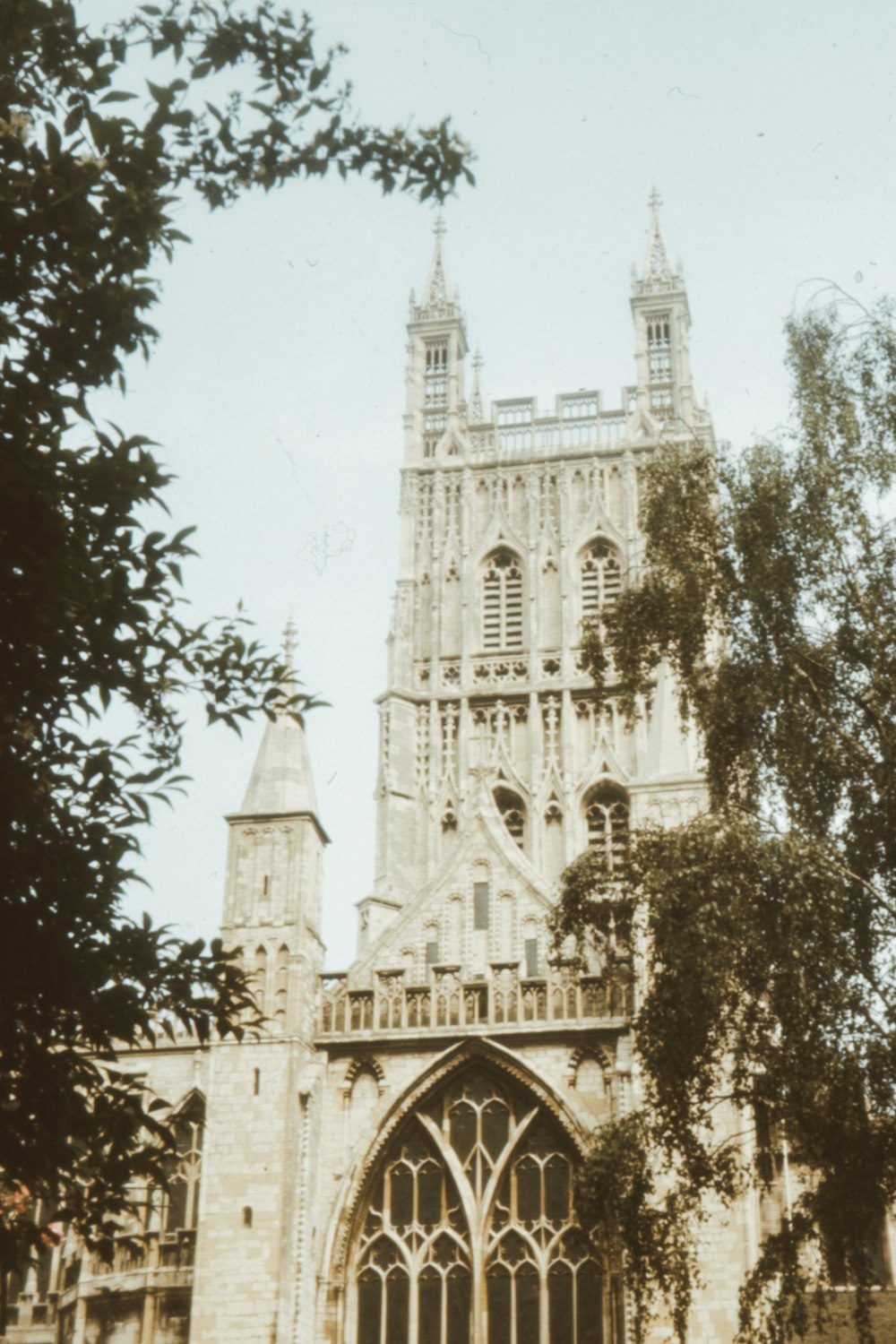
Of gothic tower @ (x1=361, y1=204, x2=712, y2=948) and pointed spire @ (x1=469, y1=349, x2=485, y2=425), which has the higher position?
pointed spire @ (x1=469, y1=349, x2=485, y2=425)

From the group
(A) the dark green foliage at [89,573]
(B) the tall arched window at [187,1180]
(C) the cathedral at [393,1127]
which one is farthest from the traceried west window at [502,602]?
(A) the dark green foliage at [89,573]

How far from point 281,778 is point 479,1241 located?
7.60 meters

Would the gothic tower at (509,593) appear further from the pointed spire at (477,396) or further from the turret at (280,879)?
the turret at (280,879)

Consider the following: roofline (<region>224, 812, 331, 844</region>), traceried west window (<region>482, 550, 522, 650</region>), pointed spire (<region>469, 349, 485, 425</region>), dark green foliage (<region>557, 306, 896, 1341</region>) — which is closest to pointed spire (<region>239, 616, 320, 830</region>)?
roofline (<region>224, 812, 331, 844</region>)

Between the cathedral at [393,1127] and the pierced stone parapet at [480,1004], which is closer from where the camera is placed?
the cathedral at [393,1127]

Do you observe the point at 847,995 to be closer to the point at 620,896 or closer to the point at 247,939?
the point at 620,896

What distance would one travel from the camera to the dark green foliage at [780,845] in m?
14.6

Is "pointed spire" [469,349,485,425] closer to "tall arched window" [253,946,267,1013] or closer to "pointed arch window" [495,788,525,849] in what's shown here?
"pointed arch window" [495,788,525,849]

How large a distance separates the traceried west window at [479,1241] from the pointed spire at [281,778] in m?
5.10

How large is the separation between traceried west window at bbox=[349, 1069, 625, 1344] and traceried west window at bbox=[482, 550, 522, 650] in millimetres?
26218

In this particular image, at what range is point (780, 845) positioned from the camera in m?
15.0

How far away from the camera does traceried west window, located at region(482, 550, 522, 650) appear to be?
4775 cm

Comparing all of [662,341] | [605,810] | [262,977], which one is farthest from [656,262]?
[262,977]

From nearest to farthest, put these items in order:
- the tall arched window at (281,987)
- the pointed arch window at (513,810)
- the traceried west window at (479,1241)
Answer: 1. the traceried west window at (479,1241)
2. the tall arched window at (281,987)
3. the pointed arch window at (513,810)
